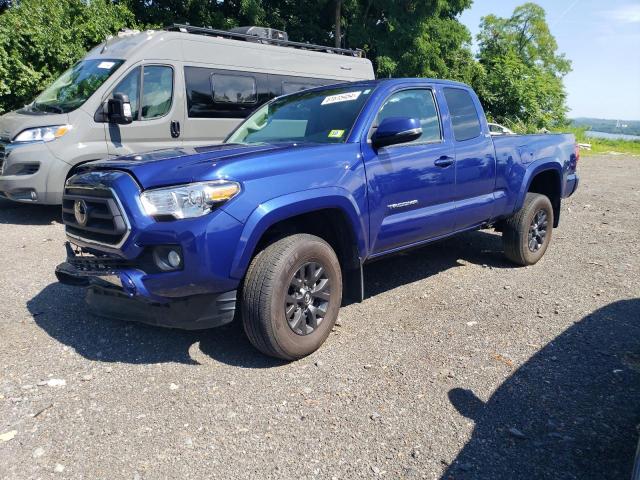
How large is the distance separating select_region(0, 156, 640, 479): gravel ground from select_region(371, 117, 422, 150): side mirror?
144 cm

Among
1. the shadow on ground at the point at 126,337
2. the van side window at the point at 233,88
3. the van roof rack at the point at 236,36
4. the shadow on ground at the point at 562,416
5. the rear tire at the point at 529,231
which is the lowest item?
the shadow on ground at the point at 126,337

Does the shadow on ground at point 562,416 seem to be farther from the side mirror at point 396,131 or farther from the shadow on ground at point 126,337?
the side mirror at point 396,131

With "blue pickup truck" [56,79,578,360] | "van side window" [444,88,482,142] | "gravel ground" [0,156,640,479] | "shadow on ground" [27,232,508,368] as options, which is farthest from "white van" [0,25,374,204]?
"van side window" [444,88,482,142]

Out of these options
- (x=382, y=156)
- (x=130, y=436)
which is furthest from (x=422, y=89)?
(x=130, y=436)

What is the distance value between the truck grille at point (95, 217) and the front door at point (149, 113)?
3.99 m

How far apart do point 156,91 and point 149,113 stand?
34 cm

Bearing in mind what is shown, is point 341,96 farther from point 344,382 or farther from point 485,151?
point 344,382

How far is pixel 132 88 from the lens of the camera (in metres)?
7.52

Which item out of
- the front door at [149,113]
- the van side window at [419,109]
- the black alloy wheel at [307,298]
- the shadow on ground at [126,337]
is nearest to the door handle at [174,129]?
the front door at [149,113]

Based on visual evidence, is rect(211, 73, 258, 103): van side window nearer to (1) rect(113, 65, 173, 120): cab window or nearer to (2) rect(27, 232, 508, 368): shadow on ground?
(1) rect(113, 65, 173, 120): cab window

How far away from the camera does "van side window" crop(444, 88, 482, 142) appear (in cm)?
485

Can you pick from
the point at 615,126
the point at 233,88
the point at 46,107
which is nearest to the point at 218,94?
the point at 233,88

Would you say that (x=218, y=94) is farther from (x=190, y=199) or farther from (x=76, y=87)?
(x=190, y=199)

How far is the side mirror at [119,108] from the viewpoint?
709 centimetres
